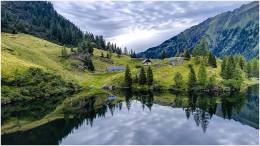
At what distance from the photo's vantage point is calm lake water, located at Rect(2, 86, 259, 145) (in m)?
69.2

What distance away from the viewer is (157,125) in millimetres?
84062

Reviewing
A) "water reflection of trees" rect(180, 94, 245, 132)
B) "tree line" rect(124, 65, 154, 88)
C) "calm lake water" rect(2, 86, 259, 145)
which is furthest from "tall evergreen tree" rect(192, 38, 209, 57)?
"calm lake water" rect(2, 86, 259, 145)

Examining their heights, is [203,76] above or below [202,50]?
below

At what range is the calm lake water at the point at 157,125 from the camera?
227 ft

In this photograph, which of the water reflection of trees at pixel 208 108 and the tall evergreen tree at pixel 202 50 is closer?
the water reflection of trees at pixel 208 108

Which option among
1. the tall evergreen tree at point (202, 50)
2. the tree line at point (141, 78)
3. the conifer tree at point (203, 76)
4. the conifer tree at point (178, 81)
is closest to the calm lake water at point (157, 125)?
the conifer tree at point (203, 76)

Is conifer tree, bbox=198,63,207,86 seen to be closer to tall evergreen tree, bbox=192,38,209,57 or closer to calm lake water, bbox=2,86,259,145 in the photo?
calm lake water, bbox=2,86,259,145

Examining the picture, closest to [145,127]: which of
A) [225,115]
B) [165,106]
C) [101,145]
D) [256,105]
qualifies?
[101,145]

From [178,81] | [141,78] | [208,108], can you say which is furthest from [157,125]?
[141,78]

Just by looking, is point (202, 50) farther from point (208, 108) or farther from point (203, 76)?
→ point (208, 108)

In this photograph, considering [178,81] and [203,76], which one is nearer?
[203,76]

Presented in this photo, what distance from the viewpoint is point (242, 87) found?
6772 inches

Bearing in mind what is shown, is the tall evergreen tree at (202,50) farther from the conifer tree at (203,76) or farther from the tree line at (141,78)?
the conifer tree at (203,76)

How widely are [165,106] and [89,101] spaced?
111ft
